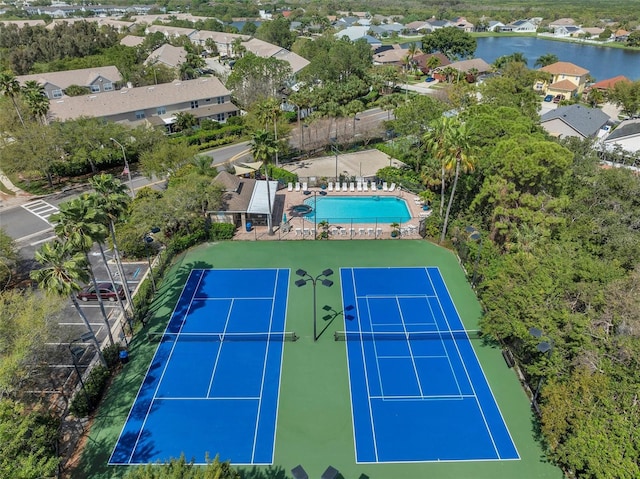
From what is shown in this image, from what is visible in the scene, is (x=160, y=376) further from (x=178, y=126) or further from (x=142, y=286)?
(x=178, y=126)

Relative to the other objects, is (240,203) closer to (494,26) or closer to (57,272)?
(57,272)

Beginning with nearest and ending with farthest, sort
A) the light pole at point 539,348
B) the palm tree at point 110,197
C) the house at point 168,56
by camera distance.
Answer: the light pole at point 539,348 < the palm tree at point 110,197 < the house at point 168,56

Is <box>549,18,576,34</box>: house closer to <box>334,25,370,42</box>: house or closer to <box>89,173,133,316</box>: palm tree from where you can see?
<box>334,25,370,42</box>: house

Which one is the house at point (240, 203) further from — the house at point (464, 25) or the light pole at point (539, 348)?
the house at point (464, 25)

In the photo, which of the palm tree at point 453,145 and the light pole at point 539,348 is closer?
the light pole at point 539,348

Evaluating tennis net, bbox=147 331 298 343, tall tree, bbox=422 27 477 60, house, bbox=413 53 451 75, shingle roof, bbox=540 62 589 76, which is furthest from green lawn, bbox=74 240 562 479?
tall tree, bbox=422 27 477 60

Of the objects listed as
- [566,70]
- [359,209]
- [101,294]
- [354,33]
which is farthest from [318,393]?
[354,33]

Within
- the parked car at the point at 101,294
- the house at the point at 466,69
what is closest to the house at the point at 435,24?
the house at the point at 466,69
